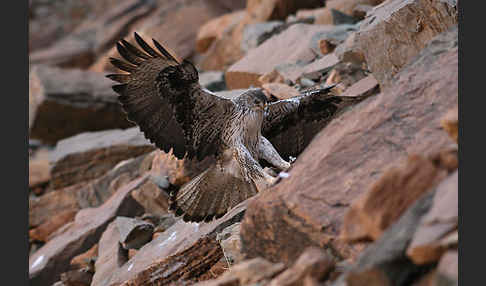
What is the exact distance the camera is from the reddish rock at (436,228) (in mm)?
1589

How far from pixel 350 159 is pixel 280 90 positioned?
10.5ft

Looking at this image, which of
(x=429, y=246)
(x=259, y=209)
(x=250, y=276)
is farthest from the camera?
(x=259, y=209)

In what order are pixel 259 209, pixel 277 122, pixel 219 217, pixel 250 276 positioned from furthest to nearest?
pixel 277 122 < pixel 219 217 < pixel 259 209 < pixel 250 276

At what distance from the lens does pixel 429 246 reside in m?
1.58

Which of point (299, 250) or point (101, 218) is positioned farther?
point (101, 218)

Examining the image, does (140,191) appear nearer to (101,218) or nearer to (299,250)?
(101,218)

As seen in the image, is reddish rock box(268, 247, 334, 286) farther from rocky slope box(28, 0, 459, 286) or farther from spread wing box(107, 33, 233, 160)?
spread wing box(107, 33, 233, 160)

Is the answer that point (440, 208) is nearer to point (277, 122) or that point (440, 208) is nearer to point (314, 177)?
point (314, 177)

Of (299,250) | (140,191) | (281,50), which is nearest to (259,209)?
(299,250)

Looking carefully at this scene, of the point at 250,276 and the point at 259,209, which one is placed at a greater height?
the point at 259,209

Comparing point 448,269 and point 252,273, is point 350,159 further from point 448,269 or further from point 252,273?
point 448,269

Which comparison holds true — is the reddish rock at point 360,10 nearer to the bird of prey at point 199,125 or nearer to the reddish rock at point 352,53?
the reddish rock at point 352,53

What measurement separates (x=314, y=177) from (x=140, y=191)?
3.47 meters

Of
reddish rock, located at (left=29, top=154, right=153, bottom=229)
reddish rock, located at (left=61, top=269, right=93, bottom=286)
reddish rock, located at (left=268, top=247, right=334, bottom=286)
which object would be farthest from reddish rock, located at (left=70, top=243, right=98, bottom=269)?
reddish rock, located at (left=268, top=247, right=334, bottom=286)
